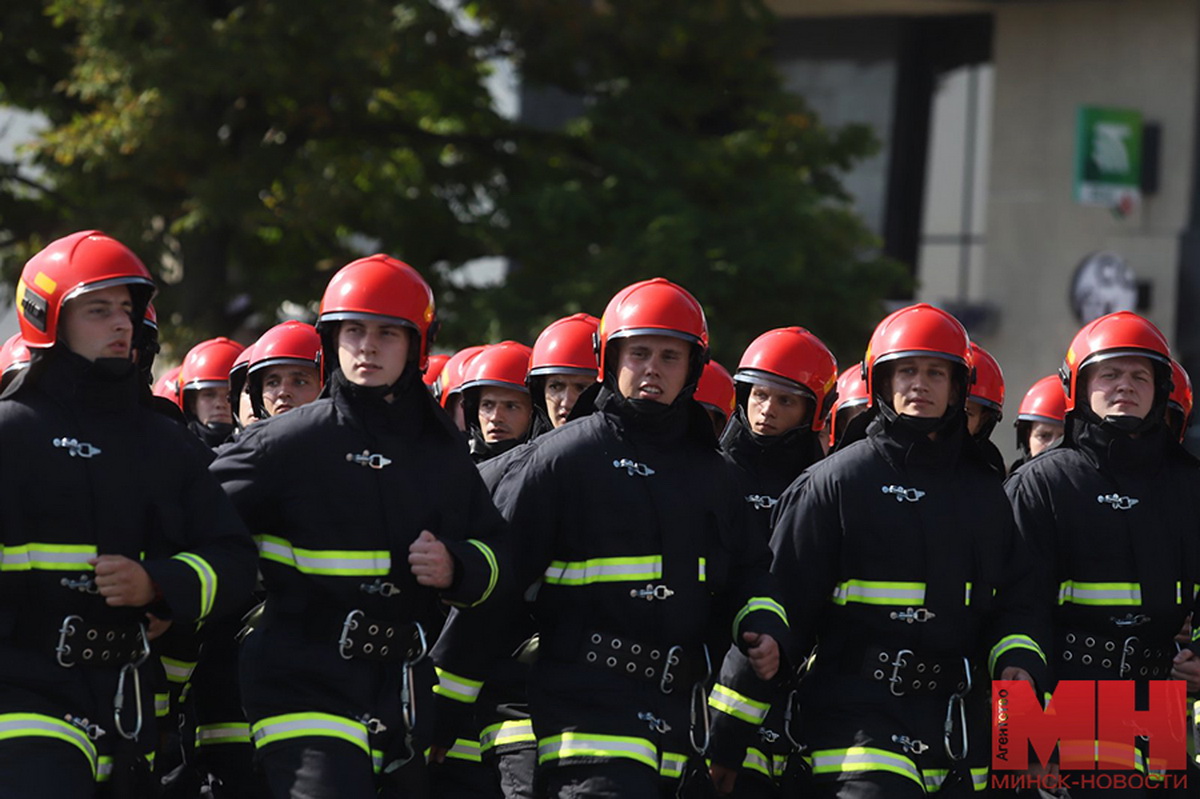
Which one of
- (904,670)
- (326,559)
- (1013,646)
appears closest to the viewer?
(326,559)

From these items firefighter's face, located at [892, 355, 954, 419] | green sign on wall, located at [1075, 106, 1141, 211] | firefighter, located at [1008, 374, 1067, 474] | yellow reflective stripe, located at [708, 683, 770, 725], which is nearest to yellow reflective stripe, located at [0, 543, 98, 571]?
yellow reflective stripe, located at [708, 683, 770, 725]

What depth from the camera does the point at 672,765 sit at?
6.39 meters

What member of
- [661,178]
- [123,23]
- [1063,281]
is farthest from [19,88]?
[1063,281]

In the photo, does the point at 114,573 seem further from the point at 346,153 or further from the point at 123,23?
the point at 346,153

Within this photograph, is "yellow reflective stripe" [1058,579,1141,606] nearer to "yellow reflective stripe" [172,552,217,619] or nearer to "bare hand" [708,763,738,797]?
"bare hand" [708,763,738,797]

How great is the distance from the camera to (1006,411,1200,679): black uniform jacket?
289 inches

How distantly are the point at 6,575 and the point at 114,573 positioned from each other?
0.33m

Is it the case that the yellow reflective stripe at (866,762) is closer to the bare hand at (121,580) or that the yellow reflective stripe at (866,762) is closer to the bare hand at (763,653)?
the bare hand at (763,653)

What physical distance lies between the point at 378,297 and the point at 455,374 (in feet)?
10.1

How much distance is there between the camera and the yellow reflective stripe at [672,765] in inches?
250

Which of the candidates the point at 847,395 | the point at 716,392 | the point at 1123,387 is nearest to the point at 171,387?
the point at 716,392

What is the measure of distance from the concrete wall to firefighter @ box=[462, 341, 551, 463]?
16605 millimetres

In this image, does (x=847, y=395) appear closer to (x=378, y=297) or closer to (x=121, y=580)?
(x=378, y=297)

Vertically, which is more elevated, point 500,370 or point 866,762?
point 500,370
